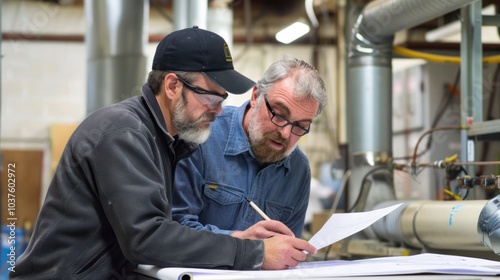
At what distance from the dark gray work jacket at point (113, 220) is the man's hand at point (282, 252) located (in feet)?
0.05

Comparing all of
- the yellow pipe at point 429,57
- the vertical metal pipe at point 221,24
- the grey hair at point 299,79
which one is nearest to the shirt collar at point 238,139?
the grey hair at point 299,79

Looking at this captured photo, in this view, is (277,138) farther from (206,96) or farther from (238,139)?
(206,96)

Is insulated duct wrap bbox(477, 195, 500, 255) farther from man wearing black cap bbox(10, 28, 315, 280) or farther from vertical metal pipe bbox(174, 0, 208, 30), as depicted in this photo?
vertical metal pipe bbox(174, 0, 208, 30)

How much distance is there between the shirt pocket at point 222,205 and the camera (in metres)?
1.88

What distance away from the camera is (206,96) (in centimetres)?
154

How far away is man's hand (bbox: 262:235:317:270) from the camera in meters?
1.37

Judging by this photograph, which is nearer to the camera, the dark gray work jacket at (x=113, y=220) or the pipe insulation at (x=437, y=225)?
the dark gray work jacket at (x=113, y=220)

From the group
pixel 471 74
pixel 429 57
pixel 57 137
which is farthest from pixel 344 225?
pixel 57 137

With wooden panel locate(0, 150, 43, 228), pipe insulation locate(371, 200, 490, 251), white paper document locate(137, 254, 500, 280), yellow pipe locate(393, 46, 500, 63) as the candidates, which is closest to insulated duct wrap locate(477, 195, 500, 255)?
white paper document locate(137, 254, 500, 280)

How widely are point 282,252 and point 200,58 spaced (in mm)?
450

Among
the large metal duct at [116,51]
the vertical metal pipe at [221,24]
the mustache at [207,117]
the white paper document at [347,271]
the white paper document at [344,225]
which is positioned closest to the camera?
the white paper document at [347,271]

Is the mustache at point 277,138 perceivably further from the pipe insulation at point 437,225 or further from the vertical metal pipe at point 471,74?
the vertical metal pipe at point 471,74

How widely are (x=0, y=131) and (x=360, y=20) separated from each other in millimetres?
5374

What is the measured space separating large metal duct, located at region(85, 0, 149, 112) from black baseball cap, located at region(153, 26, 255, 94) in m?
1.95
